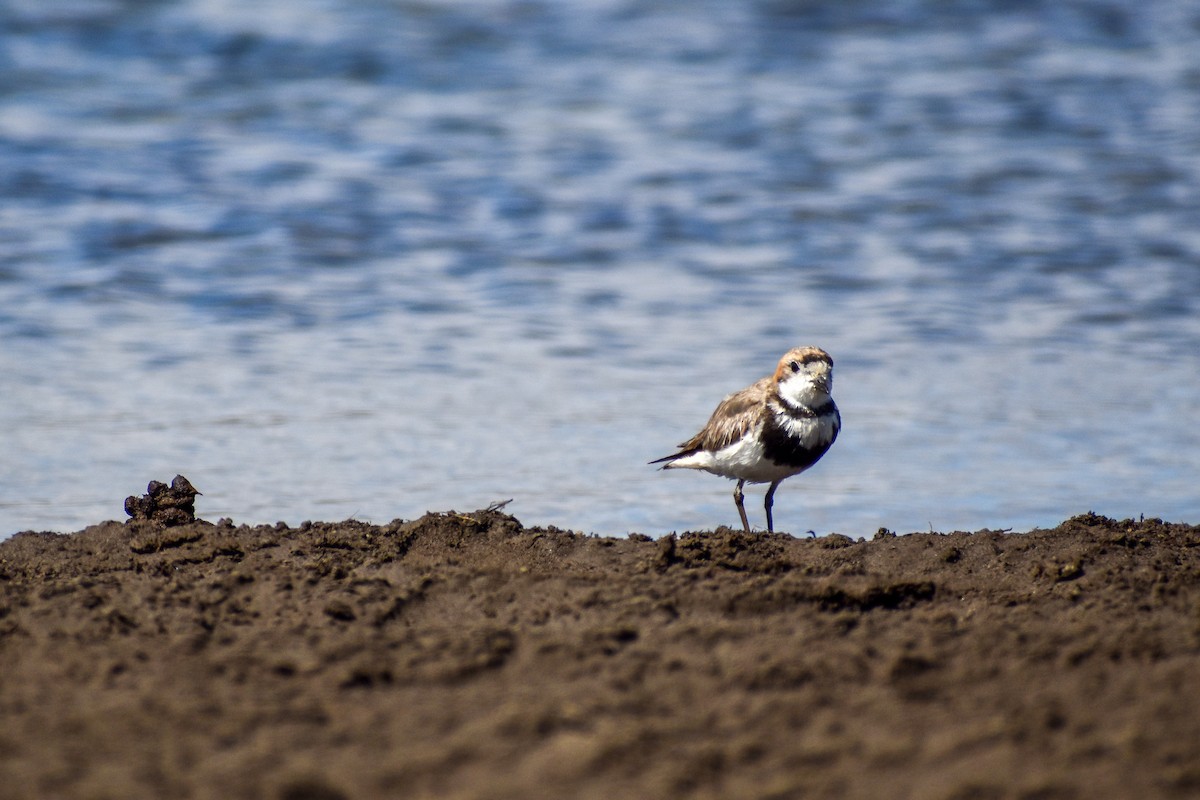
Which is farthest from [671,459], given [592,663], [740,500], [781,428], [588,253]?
[588,253]

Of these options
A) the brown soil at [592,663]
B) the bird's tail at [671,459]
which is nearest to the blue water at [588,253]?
the bird's tail at [671,459]

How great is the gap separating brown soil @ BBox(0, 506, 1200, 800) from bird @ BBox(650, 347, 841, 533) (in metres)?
0.84

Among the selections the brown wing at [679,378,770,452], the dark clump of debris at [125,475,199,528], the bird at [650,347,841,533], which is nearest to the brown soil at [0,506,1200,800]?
the dark clump of debris at [125,475,199,528]

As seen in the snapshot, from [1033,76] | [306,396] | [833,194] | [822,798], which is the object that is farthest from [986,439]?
[1033,76]

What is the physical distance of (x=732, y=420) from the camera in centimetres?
646

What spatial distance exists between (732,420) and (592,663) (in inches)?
110

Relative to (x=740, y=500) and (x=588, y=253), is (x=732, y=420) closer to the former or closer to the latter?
(x=740, y=500)

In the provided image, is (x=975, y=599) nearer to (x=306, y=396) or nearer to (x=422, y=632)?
(x=422, y=632)

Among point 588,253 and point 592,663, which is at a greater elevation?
point 588,253

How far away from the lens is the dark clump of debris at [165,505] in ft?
18.1

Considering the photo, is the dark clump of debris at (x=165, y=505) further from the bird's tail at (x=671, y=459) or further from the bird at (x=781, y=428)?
the bird at (x=781, y=428)

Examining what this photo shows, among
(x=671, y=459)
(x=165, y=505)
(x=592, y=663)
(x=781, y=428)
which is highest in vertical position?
(x=165, y=505)

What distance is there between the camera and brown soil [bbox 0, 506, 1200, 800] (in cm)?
311

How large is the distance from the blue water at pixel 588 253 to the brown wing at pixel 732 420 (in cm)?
47
